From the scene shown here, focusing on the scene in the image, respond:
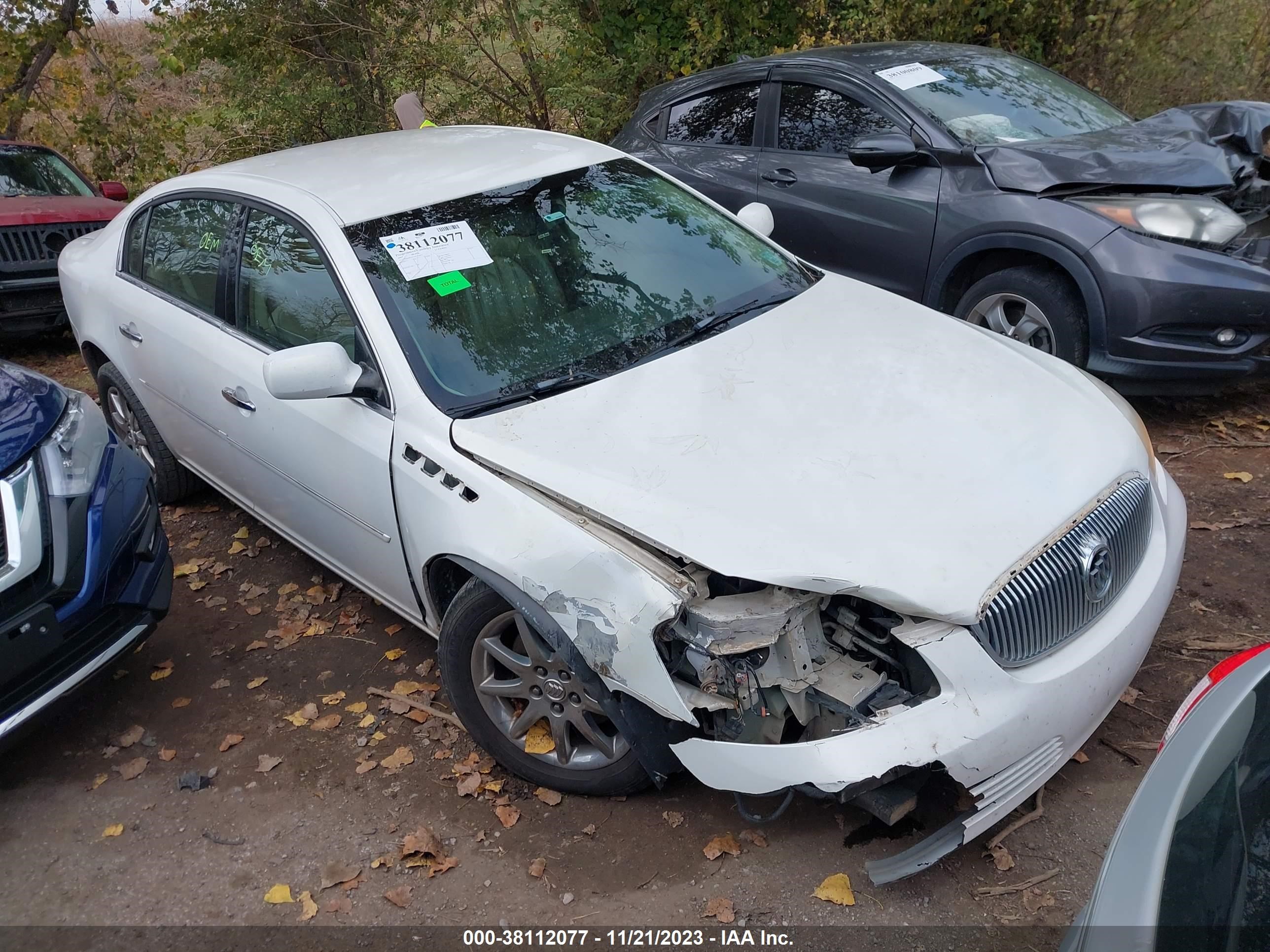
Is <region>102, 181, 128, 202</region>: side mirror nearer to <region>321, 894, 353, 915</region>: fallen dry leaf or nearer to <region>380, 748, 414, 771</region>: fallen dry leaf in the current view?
<region>380, 748, 414, 771</region>: fallen dry leaf

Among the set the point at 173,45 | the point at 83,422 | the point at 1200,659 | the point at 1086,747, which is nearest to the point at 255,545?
the point at 83,422

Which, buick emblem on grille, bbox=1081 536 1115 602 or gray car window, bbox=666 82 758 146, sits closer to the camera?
buick emblem on grille, bbox=1081 536 1115 602

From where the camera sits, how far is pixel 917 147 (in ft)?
15.2

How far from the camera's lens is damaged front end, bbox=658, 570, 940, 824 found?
90.0 inches

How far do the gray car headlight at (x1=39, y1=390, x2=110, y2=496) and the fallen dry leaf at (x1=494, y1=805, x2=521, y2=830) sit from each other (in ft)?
5.56

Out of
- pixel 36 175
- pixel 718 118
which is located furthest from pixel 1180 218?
pixel 36 175

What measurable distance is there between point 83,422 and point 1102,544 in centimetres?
330

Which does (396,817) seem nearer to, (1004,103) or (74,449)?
(74,449)

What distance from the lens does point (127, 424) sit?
191 inches


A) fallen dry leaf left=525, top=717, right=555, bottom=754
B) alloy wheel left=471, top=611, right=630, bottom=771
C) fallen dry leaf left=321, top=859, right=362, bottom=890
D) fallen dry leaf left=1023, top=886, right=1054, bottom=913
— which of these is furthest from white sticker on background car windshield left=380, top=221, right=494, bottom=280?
fallen dry leaf left=1023, top=886, right=1054, bottom=913

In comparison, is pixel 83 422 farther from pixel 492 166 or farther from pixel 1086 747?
pixel 1086 747

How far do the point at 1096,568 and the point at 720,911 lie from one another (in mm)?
1315

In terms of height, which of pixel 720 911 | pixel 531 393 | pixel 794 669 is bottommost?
pixel 720 911

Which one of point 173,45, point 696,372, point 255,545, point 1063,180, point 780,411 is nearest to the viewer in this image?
point 780,411
